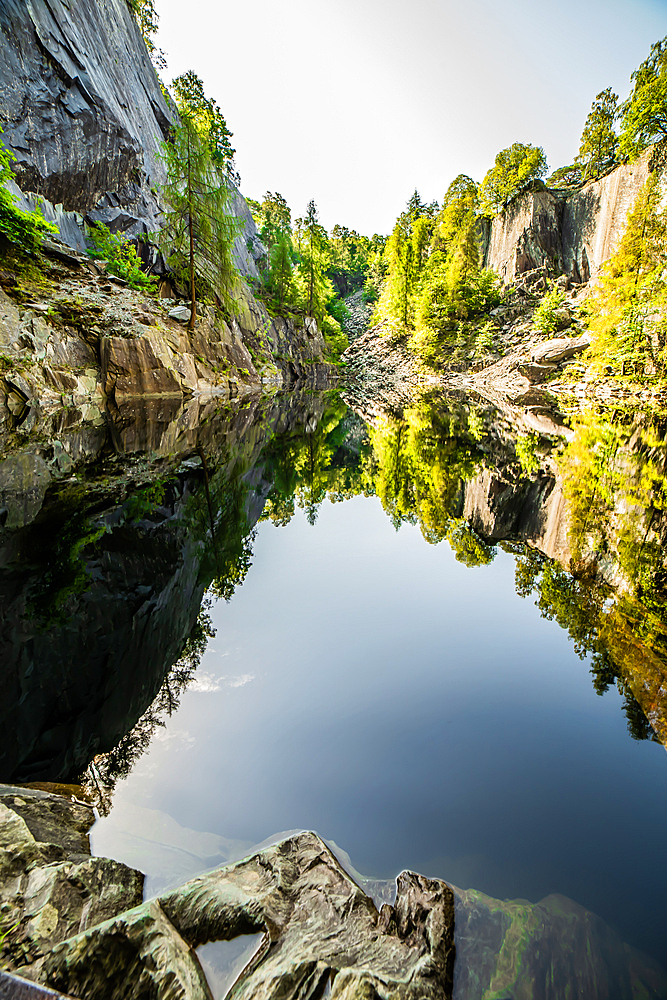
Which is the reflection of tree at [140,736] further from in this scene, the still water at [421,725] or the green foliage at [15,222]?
the green foliage at [15,222]

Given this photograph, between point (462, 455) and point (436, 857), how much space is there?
9898 millimetres

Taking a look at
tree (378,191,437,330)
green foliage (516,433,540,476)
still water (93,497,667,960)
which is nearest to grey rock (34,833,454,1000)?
still water (93,497,667,960)

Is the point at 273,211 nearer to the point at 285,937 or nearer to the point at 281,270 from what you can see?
the point at 281,270

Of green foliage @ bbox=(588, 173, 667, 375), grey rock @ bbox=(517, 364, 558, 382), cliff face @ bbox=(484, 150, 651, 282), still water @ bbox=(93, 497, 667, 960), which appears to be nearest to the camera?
still water @ bbox=(93, 497, 667, 960)

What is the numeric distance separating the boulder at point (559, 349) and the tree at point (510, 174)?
2049 cm

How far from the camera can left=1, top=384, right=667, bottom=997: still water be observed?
211 cm

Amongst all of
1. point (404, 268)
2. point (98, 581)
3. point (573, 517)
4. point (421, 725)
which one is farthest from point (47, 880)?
point (404, 268)

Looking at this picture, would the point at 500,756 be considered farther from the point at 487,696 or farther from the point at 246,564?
the point at 246,564

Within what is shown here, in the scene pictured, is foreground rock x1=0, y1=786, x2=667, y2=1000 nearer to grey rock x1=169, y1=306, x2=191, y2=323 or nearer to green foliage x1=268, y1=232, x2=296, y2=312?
grey rock x1=169, y1=306, x2=191, y2=323

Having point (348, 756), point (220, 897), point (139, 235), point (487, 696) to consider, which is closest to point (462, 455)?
point (487, 696)

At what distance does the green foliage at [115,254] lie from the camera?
18.9 metres

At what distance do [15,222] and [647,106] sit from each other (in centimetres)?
3797

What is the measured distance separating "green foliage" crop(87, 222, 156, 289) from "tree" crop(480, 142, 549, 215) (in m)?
38.9

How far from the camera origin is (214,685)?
132 inches
